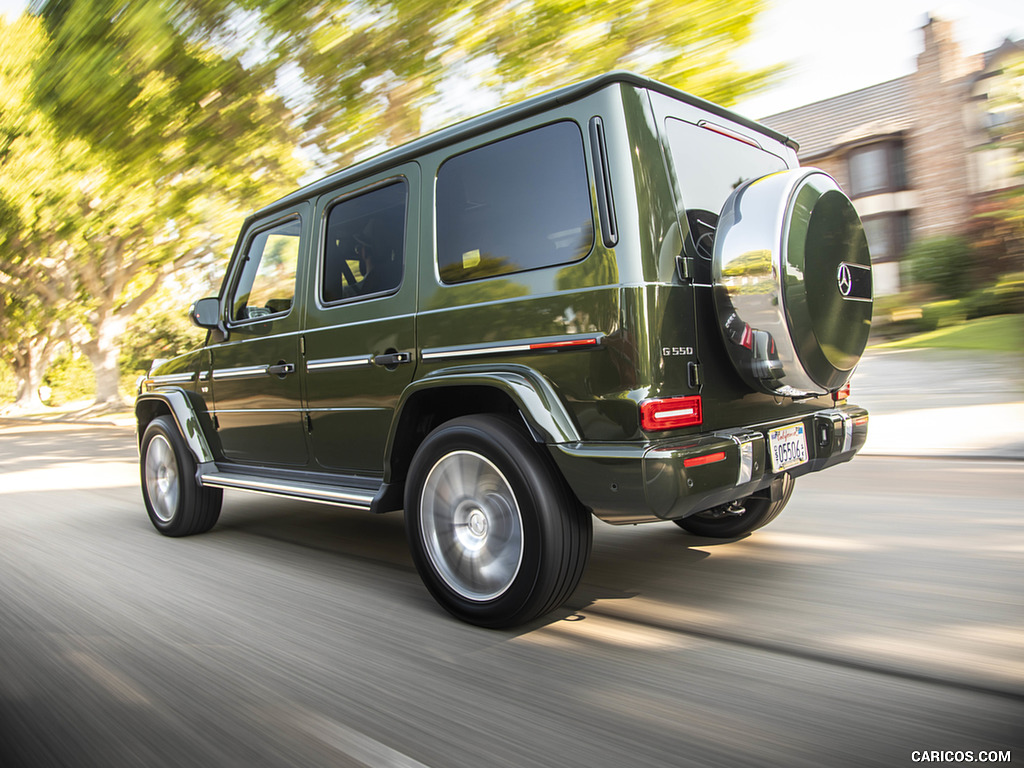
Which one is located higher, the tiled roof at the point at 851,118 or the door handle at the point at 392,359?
the tiled roof at the point at 851,118

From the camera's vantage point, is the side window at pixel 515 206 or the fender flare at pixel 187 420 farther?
the fender flare at pixel 187 420

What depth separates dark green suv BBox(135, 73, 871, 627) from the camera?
2838 millimetres

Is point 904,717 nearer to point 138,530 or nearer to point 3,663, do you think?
point 3,663

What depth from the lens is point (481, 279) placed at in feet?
10.8

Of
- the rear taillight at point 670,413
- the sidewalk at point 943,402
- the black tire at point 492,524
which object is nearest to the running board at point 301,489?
the black tire at point 492,524

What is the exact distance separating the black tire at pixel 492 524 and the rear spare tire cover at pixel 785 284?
0.91 m

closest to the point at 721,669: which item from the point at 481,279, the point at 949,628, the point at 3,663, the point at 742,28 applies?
the point at 949,628

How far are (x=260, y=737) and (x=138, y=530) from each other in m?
3.71

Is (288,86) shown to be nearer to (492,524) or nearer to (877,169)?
(492,524)

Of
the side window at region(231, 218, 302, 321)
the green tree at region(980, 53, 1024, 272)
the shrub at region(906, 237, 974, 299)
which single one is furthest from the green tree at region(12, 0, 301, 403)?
the shrub at region(906, 237, 974, 299)

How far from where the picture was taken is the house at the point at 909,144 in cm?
2138

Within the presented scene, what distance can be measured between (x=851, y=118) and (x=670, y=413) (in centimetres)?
2723

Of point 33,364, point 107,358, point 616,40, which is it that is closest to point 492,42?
point 616,40

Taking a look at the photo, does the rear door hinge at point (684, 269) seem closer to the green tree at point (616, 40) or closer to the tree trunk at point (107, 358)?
the green tree at point (616, 40)
